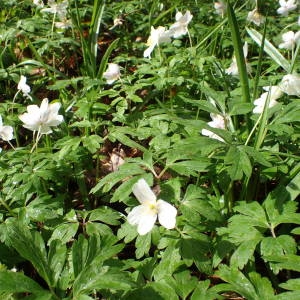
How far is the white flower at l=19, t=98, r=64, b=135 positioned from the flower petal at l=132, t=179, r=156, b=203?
2.43 feet

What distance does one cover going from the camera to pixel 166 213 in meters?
1.36

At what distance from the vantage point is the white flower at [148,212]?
4.39ft

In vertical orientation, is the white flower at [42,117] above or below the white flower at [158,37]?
below

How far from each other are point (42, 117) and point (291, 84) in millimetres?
1128

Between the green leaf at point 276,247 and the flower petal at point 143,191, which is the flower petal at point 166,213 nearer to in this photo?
the flower petal at point 143,191

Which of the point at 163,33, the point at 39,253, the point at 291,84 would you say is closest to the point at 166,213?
the point at 39,253

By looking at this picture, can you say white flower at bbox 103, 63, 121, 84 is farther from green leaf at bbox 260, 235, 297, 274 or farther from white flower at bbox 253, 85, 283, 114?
green leaf at bbox 260, 235, 297, 274

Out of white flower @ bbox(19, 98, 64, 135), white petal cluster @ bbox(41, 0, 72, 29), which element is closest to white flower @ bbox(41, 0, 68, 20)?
white petal cluster @ bbox(41, 0, 72, 29)

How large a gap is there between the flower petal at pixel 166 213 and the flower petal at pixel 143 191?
0.04 meters

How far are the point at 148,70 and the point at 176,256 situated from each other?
128 centimetres

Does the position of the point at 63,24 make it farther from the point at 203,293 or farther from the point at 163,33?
the point at 203,293

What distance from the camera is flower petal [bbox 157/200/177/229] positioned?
1.34 m

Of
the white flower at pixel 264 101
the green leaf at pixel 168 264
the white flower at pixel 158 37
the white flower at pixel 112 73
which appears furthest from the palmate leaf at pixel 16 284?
the white flower at pixel 158 37

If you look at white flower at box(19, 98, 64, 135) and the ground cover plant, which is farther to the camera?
white flower at box(19, 98, 64, 135)
